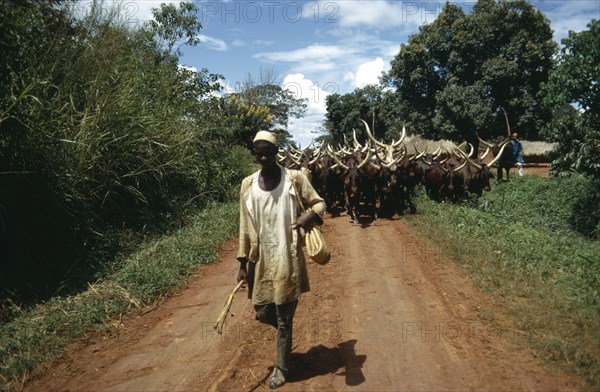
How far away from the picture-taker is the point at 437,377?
3.80 metres

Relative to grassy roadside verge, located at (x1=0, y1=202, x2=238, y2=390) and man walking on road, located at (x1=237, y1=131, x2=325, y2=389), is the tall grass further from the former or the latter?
man walking on road, located at (x1=237, y1=131, x2=325, y2=389)

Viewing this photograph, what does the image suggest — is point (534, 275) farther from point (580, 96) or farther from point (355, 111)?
point (355, 111)

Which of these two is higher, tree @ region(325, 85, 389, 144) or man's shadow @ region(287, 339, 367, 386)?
tree @ region(325, 85, 389, 144)

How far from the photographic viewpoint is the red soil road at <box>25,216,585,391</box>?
3824 millimetres

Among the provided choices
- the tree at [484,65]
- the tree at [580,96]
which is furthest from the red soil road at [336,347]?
the tree at [484,65]

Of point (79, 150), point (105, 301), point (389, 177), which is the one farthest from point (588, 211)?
point (79, 150)

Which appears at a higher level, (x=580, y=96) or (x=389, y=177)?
(x=580, y=96)

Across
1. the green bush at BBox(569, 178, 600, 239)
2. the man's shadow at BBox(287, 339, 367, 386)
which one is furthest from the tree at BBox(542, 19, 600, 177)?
the man's shadow at BBox(287, 339, 367, 386)

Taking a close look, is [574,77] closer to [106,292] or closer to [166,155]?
[166,155]

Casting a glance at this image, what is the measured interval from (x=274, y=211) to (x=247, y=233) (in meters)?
0.32

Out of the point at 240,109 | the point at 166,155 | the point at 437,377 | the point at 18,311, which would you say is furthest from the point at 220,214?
the point at 240,109

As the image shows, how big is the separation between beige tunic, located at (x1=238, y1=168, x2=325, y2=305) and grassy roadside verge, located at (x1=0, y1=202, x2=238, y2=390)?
98.3 inches

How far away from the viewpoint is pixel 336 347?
4.43 m

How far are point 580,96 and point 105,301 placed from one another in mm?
9528
